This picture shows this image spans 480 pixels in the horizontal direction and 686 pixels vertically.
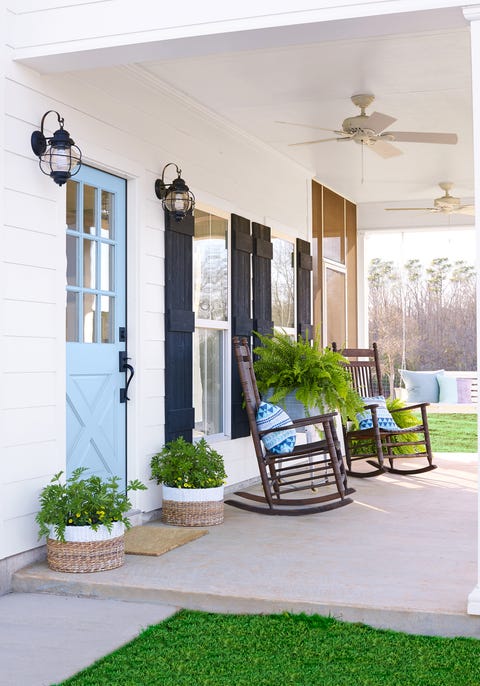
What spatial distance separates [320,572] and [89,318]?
1.74 m

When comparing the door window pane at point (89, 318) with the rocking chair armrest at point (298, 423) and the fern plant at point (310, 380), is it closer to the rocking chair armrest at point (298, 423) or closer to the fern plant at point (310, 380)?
the rocking chair armrest at point (298, 423)

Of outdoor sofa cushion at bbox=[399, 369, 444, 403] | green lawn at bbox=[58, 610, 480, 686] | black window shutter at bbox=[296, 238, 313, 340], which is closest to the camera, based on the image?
green lawn at bbox=[58, 610, 480, 686]

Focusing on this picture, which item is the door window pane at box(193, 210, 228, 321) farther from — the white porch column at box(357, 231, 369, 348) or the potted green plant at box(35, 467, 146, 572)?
the white porch column at box(357, 231, 369, 348)

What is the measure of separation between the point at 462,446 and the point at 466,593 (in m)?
6.87

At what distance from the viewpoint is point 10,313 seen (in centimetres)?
362

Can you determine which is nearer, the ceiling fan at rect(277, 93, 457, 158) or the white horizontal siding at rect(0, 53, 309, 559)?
the white horizontal siding at rect(0, 53, 309, 559)

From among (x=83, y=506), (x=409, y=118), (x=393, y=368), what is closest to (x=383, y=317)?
(x=393, y=368)

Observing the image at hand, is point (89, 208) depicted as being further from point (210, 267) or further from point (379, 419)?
Result: point (379, 419)

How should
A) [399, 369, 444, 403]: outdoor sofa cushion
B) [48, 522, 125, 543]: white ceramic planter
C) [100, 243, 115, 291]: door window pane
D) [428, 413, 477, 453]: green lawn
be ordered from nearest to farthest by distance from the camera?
[48, 522, 125, 543]: white ceramic planter < [100, 243, 115, 291]: door window pane < [428, 413, 477, 453]: green lawn < [399, 369, 444, 403]: outdoor sofa cushion

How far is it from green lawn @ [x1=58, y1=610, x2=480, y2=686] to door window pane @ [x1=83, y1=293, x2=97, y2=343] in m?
1.68

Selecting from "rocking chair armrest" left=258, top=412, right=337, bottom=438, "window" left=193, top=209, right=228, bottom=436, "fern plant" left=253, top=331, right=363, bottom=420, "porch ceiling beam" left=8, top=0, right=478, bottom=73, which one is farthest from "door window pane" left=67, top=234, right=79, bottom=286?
"fern plant" left=253, top=331, right=363, bottom=420

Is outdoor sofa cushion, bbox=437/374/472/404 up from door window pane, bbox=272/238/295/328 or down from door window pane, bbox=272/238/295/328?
down

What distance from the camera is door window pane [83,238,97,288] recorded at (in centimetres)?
430

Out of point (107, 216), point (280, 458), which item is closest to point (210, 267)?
point (107, 216)
